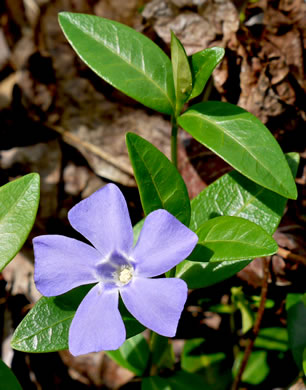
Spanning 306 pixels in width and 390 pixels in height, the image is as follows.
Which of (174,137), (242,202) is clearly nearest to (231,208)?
(242,202)

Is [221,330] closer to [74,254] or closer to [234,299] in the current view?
[234,299]

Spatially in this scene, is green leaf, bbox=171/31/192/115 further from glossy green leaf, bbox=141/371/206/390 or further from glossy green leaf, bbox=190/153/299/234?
glossy green leaf, bbox=141/371/206/390

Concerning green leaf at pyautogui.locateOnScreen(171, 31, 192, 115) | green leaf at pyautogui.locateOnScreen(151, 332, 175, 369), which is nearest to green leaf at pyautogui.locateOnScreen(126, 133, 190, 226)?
green leaf at pyautogui.locateOnScreen(171, 31, 192, 115)

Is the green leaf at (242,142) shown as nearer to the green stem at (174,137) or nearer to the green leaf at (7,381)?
the green stem at (174,137)

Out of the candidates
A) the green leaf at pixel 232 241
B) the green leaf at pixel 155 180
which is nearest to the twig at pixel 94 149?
the green leaf at pixel 155 180

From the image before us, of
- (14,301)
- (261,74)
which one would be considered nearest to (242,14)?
(261,74)

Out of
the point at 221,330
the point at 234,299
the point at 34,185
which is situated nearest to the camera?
the point at 34,185
